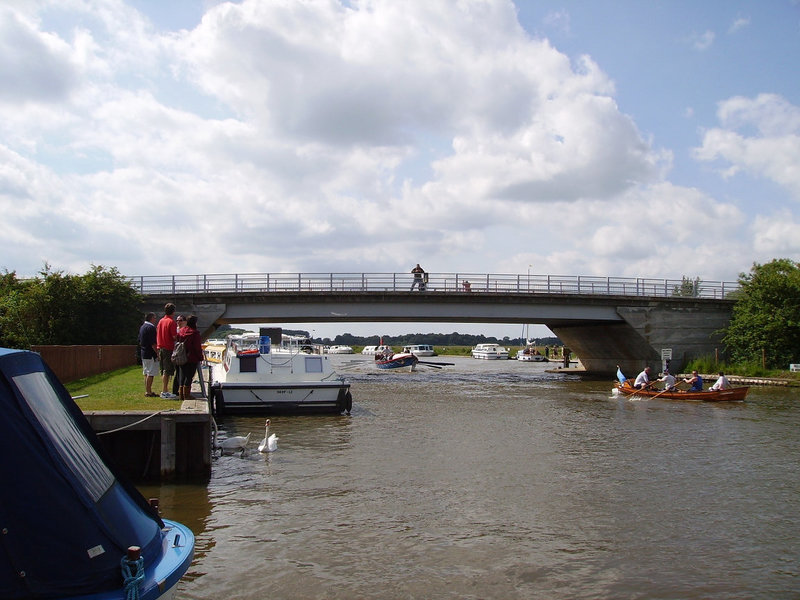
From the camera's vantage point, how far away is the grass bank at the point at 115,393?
13672mm

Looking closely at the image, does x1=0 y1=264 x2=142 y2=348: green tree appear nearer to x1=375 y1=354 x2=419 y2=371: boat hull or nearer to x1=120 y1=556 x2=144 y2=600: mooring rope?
x1=120 y1=556 x2=144 y2=600: mooring rope

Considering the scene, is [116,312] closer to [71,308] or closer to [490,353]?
[71,308]

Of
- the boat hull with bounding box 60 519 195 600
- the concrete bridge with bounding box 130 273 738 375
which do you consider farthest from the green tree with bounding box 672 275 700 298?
the boat hull with bounding box 60 519 195 600

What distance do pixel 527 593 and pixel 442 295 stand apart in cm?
3532

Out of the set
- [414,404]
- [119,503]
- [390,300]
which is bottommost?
[414,404]

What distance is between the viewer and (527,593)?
772 centimetres

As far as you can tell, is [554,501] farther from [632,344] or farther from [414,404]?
[632,344]

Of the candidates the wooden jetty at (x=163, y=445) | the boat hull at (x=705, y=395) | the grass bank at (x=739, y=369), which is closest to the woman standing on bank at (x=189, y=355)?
the wooden jetty at (x=163, y=445)

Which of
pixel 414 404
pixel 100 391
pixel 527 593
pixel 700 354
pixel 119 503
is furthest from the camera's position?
pixel 700 354

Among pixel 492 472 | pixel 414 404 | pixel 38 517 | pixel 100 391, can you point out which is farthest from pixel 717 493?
pixel 414 404

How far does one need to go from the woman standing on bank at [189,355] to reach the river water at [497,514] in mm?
1875

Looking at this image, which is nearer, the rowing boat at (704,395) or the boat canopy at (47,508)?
the boat canopy at (47,508)

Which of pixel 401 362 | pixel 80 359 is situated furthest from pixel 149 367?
pixel 401 362

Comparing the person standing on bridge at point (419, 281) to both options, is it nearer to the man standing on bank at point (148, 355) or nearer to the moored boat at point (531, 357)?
the man standing on bank at point (148, 355)
